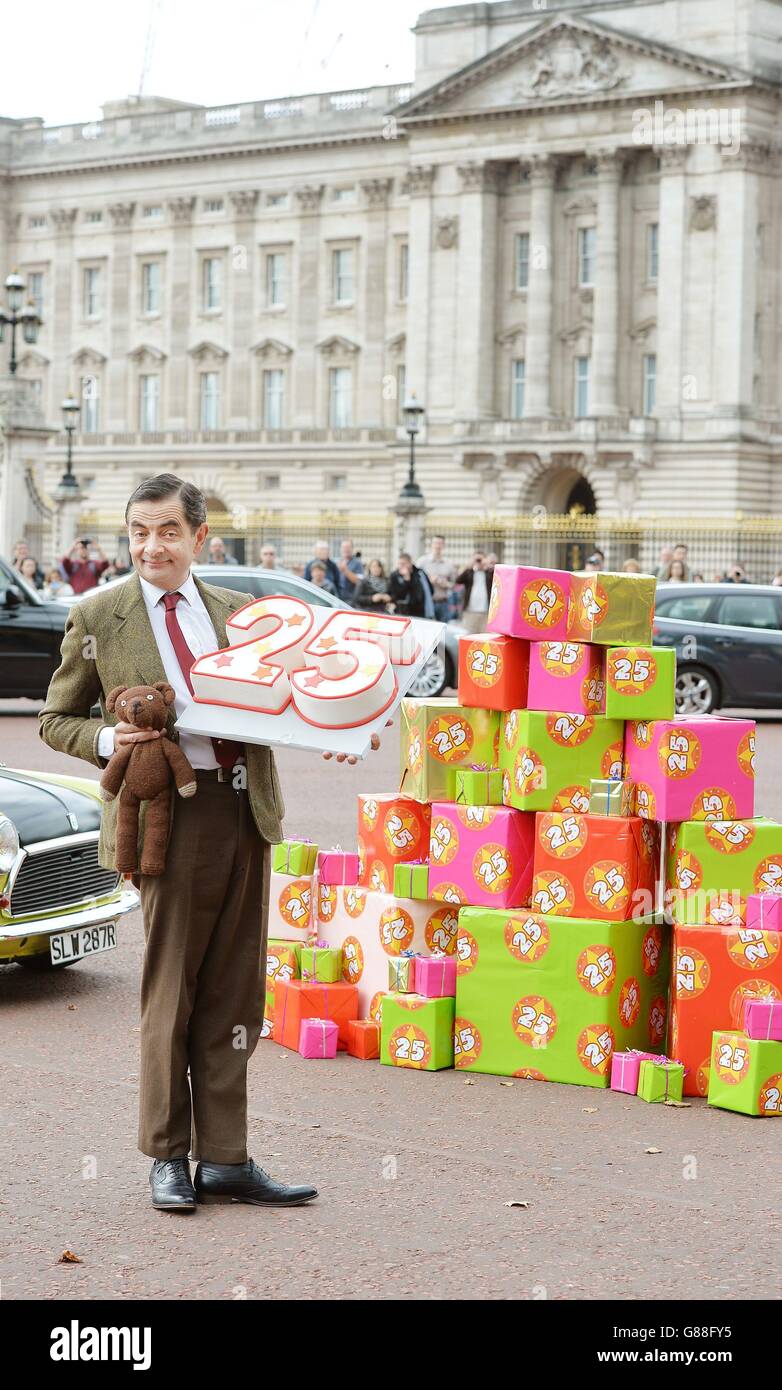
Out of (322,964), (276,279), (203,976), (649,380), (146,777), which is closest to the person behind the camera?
(146,777)

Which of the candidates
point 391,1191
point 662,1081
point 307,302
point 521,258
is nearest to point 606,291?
point 521,258

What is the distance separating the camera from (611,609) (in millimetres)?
7398

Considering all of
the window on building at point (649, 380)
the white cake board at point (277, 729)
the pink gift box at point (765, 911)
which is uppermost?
the window on building at point (649, 380)

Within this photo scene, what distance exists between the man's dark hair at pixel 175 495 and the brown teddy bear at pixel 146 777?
485 millimetres

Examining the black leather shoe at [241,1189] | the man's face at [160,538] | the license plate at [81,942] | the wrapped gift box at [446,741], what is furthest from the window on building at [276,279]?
the black leather shoe at [241,1189]

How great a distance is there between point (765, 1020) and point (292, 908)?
6.56ft

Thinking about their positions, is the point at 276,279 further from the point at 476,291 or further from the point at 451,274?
the point at 476,291

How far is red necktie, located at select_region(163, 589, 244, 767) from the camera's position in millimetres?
5582

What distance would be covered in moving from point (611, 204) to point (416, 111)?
7701mm

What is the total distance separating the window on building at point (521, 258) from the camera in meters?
67.2

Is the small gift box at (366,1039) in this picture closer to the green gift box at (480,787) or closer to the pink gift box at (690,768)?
the green gift box at (480,787)

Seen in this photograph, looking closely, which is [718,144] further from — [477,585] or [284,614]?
[284,614]

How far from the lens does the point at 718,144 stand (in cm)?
6091
